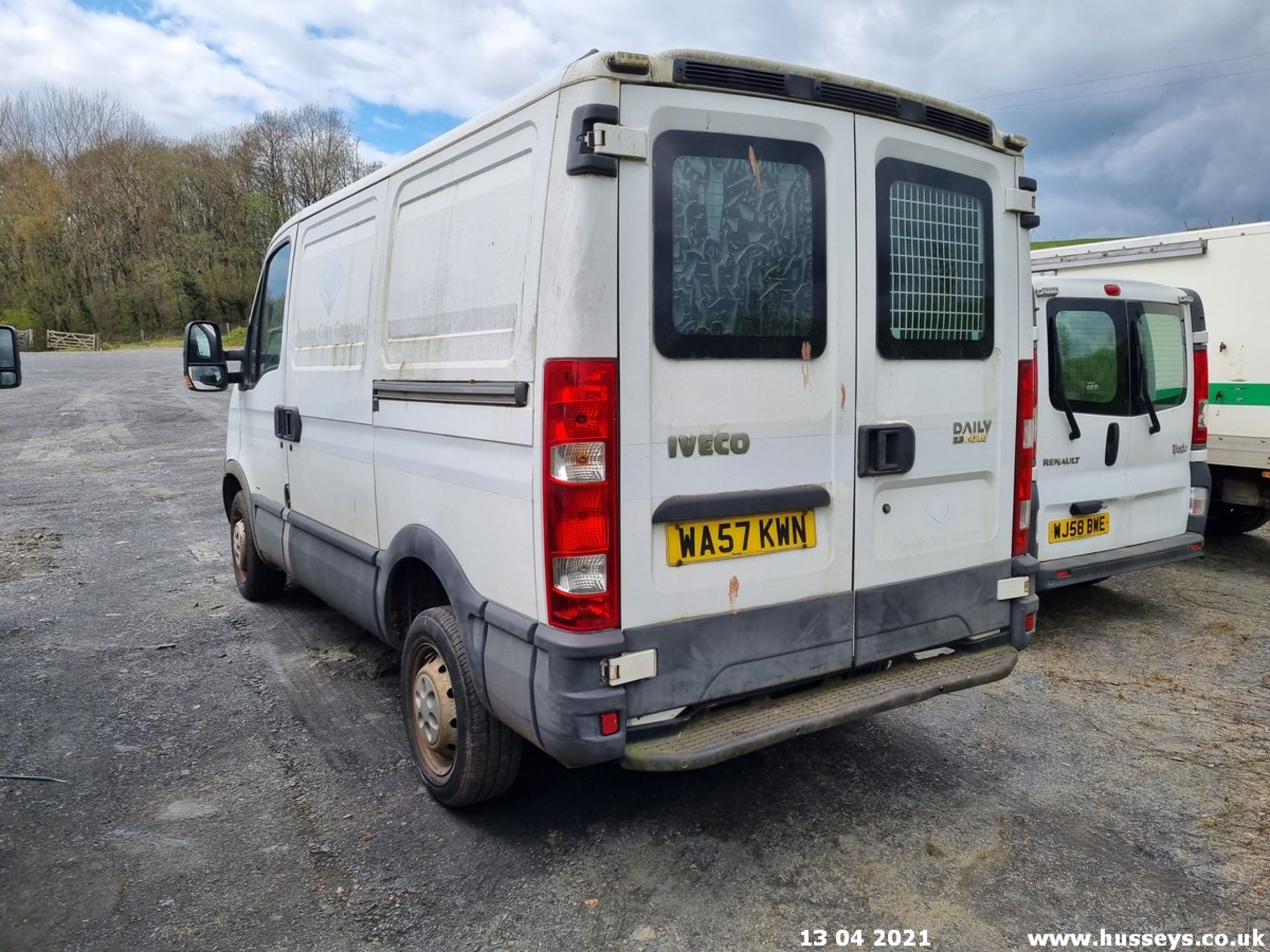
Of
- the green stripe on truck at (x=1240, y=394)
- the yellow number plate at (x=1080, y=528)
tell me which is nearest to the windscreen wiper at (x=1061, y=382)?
the yellow number plate at (x=1080, y=528)

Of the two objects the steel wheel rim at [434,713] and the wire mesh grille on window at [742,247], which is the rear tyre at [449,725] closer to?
the steel wheel rim at [434,713]

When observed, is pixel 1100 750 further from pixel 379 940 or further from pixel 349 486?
pixel 349 486

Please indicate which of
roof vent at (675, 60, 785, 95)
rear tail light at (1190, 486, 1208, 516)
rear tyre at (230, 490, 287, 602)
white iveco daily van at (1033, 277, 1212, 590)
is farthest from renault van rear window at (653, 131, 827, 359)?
rear tail light at (1190, 486, 1208, 516)

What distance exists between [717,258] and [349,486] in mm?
2194

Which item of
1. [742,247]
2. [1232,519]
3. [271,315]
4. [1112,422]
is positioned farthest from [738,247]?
[1232,519]

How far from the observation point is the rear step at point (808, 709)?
2760 millimetres

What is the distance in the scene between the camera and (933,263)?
3.32m

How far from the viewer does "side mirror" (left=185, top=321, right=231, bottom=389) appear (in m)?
5.73

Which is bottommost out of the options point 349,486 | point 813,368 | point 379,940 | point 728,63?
point 379,940

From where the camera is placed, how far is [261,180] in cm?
5044

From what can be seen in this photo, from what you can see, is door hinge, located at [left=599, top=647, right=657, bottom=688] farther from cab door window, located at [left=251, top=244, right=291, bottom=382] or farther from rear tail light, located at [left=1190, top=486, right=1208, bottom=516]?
rear tail light, located at [left=1190, top=486, right=1208, bottom=516]

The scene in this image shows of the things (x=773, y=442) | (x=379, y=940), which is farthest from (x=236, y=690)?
(x=773, y=442)

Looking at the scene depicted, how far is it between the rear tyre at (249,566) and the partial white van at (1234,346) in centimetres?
664

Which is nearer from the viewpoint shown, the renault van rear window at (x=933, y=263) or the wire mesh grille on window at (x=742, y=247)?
the wire mesh grille on window at (x=742, y=247)
